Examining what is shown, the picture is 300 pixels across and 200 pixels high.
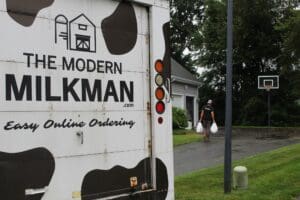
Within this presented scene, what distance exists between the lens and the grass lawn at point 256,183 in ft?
29.9

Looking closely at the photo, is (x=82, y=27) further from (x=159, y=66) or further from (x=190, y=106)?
(x=190, y=106)

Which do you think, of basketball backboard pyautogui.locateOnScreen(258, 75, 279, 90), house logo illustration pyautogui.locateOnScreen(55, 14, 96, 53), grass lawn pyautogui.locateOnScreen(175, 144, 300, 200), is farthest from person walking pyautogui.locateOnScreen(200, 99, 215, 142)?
house logo illustration pyautogui.locateOnScreen(55, 14, 96, 53)

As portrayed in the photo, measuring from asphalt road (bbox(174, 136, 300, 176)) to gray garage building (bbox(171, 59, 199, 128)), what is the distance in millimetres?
13722

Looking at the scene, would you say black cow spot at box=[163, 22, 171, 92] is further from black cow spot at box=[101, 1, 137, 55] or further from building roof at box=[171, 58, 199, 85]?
building roof at box=[171, 58, 199, 85]

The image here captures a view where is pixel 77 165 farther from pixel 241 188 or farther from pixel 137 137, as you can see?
pixel 241 188

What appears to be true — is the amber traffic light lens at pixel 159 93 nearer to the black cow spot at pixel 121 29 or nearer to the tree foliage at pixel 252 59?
the black cow spot at pixel 121 29

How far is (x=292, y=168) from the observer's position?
12.0 meters

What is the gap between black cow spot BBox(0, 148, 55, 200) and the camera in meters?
4.21

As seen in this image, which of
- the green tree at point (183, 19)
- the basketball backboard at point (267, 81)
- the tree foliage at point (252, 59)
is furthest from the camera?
the green tree at point (183, 19)

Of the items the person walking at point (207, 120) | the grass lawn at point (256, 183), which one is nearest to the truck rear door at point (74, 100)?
the grass lawn at point (256, 183)

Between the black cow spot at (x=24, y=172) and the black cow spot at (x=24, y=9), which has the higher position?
the black cow spot at (x=24, y=9)

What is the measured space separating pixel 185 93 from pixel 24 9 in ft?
109

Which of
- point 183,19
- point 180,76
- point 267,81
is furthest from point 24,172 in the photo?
point 183,19

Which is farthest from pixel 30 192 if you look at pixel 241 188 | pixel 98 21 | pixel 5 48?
pixel 241 188
